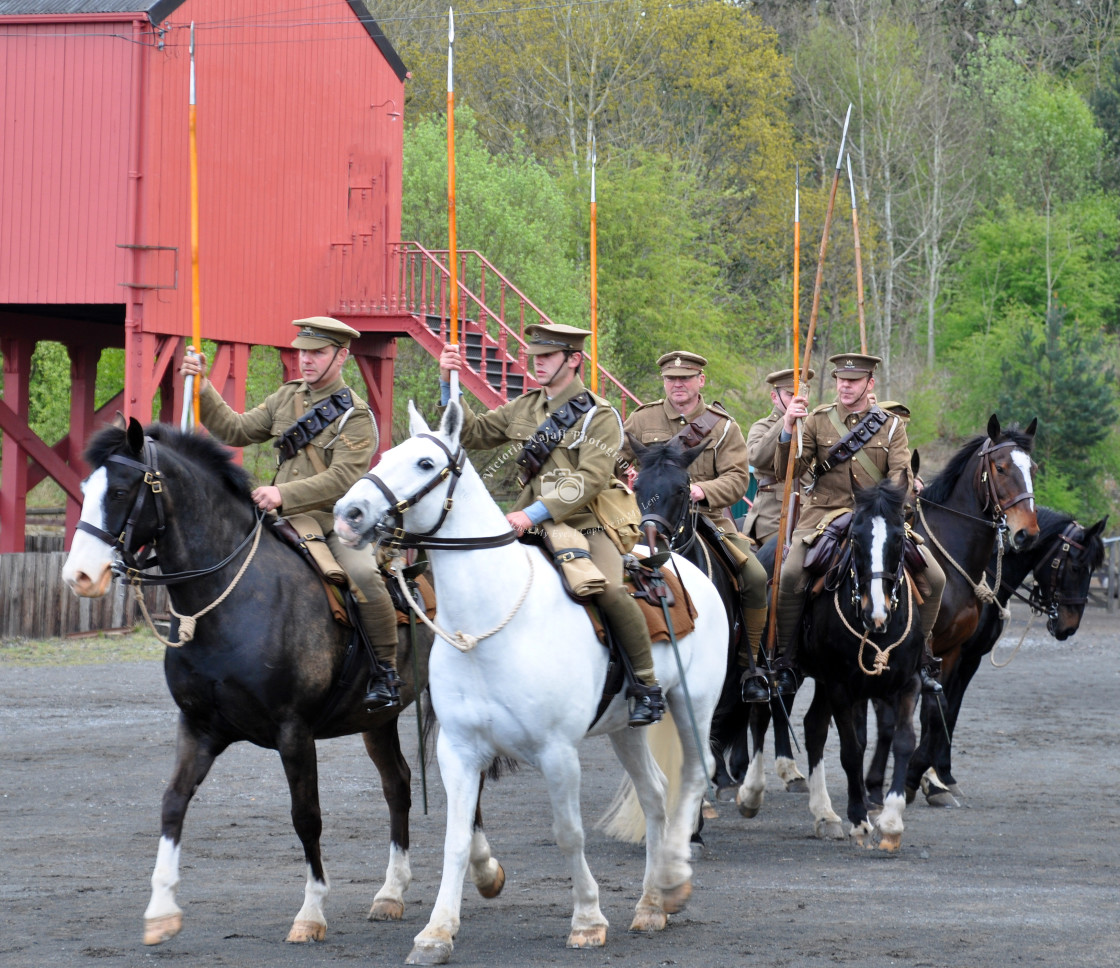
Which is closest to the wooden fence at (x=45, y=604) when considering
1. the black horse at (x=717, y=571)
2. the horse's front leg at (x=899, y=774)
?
the black horse at (x=717, y=571)

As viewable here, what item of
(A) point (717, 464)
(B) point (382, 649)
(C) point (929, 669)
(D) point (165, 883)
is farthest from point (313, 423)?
(C) point (929, 669)

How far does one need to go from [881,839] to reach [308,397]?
4269mm

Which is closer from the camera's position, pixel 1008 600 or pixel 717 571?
pixel 717 571

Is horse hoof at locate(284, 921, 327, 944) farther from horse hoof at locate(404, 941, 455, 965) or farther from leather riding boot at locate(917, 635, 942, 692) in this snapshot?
leather riding boot at locate(917, 635, 942, 692)

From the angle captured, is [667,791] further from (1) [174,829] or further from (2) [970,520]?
(2) [970,520]

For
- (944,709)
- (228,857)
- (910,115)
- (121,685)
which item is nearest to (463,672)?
(228,857)

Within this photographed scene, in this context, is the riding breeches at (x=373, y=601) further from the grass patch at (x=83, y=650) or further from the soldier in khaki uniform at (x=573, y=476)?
the grass patch at (x=83, y=650)

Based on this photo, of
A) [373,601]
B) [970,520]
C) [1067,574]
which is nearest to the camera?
[373,601]

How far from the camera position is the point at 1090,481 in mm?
35750

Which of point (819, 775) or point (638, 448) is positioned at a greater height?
point (638, 448)

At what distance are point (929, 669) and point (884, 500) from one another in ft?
5.76

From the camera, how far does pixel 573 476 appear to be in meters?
6.89

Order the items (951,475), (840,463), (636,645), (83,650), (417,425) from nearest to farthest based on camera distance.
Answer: (417,425), (636,645), (840,463), (951,475), (83,650)

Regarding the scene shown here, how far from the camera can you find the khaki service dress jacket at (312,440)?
7441 mm
